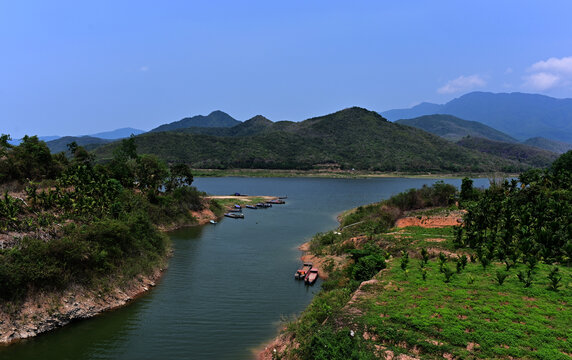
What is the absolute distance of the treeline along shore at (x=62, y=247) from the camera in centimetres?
2643

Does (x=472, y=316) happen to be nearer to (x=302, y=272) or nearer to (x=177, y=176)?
(x=302, y=272)

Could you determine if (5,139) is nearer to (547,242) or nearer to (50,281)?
(50,281)

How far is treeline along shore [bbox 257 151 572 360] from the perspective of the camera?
60.3 feet

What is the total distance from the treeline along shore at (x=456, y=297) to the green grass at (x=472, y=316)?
0.18ft

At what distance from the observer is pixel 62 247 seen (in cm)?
2936

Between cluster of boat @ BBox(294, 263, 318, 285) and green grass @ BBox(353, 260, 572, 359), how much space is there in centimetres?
1354

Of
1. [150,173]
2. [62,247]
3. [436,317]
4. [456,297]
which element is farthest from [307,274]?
[150,173]

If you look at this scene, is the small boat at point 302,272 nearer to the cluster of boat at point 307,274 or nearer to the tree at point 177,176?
the cluster of boat at point 307,274

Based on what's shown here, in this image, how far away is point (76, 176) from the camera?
151 feet

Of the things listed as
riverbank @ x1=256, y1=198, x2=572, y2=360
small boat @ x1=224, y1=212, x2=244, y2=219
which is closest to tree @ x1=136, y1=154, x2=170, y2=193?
small boat @ x1=224, y1=212, x2=244, y2=219

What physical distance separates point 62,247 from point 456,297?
3167cm

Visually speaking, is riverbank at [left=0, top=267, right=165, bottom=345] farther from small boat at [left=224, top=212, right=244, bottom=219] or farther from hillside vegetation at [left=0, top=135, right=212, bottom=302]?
small boat at [left=224, top=212, right=244, bottom=219]

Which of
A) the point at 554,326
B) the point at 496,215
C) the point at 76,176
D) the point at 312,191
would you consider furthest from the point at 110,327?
the point at 312,191

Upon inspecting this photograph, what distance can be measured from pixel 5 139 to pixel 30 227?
1325 inches
